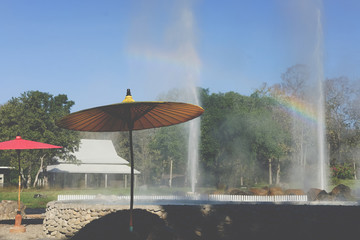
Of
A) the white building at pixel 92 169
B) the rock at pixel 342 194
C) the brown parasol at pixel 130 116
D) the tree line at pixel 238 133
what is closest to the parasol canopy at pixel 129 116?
the brown parasol at pixel 130 116

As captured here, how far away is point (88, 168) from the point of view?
44625 mm

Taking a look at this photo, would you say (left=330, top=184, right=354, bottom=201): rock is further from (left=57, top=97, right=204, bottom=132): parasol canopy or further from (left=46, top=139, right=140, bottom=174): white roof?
(left=46, top=139, right=140, bottom=174): white roof

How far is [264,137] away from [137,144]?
28.2 meters

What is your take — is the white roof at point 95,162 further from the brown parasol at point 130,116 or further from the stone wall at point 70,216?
the brown parasol at point 130,116

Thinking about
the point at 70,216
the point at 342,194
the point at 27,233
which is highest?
the point at 342,194

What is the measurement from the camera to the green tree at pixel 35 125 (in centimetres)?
4091

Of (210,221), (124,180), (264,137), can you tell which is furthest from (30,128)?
(210,221)

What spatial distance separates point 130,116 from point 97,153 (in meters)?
44.6

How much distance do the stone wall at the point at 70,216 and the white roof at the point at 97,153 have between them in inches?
1403

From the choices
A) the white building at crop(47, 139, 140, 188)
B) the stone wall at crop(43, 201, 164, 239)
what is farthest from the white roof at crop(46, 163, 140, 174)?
A: the stone wall at crop(43, 201, 164, 239)

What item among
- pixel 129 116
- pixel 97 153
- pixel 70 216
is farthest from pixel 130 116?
pixel 97 153

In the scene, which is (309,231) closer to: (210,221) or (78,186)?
(210,221)

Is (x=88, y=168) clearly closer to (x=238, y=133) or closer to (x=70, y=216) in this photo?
(x=238, y=133)

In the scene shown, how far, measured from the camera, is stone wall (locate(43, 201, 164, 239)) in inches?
432
